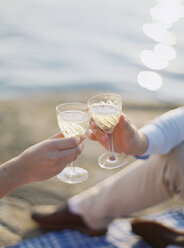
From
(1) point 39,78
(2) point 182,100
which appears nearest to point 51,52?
(1) point 39,78

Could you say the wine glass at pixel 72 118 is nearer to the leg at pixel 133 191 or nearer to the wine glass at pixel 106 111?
the wine glass at pixel 106 111

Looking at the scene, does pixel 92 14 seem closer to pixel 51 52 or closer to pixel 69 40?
pixel 69 40

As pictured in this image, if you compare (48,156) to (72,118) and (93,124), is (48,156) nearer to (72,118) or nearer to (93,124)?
(72,118)

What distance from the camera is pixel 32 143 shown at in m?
3.40

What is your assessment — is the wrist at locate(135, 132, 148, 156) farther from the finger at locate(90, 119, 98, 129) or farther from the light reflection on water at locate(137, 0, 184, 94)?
the light reflection on water at locate(137, 0, 184, 94)

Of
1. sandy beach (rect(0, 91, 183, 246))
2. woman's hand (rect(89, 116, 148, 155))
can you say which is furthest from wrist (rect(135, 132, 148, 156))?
sandy beach (rect(0, 91, 183, 246))

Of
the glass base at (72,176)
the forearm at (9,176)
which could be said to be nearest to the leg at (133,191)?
the glass base at (72,176)

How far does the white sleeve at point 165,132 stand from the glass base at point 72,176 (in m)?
0.40

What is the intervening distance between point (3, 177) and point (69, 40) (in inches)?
162

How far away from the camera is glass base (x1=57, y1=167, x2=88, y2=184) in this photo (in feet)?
7.22

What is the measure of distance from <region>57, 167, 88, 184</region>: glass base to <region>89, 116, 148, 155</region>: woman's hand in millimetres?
266

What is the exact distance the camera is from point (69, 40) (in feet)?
18.5

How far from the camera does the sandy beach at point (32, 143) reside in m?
2.53

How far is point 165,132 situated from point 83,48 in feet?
11.6
